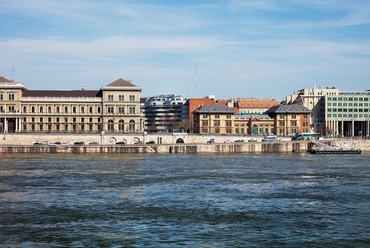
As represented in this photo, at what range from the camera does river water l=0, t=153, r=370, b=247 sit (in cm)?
3228

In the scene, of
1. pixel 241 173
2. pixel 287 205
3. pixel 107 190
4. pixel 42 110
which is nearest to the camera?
pixel 287 205

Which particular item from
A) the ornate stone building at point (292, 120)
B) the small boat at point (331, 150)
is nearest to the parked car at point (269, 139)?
the small boat at point (331, 150)

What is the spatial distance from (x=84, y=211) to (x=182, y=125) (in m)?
155

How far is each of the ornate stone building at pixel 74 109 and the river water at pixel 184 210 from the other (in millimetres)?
89640

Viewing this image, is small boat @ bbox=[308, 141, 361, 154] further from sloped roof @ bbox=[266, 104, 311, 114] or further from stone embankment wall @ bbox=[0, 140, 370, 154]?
sloped roof @ bbox=[266, 104, 311, 114]

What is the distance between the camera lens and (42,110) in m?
157

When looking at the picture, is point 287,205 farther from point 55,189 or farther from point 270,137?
point 270,137

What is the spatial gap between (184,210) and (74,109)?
12036 centimetres

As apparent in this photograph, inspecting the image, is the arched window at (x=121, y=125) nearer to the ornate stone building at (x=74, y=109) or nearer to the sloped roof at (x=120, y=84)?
the ornate stone building at (x=74, y=109)

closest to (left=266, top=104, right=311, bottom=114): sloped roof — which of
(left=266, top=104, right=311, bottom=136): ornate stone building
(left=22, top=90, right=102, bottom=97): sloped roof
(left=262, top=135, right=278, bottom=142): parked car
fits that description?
(left=266, top=104, right=311, bottom=136): ornate stone building

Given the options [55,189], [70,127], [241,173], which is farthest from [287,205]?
[70,127]

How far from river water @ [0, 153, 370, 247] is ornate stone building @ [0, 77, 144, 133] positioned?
89.6 m

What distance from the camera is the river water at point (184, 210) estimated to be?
106 feet

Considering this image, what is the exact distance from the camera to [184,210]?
1613 inches
